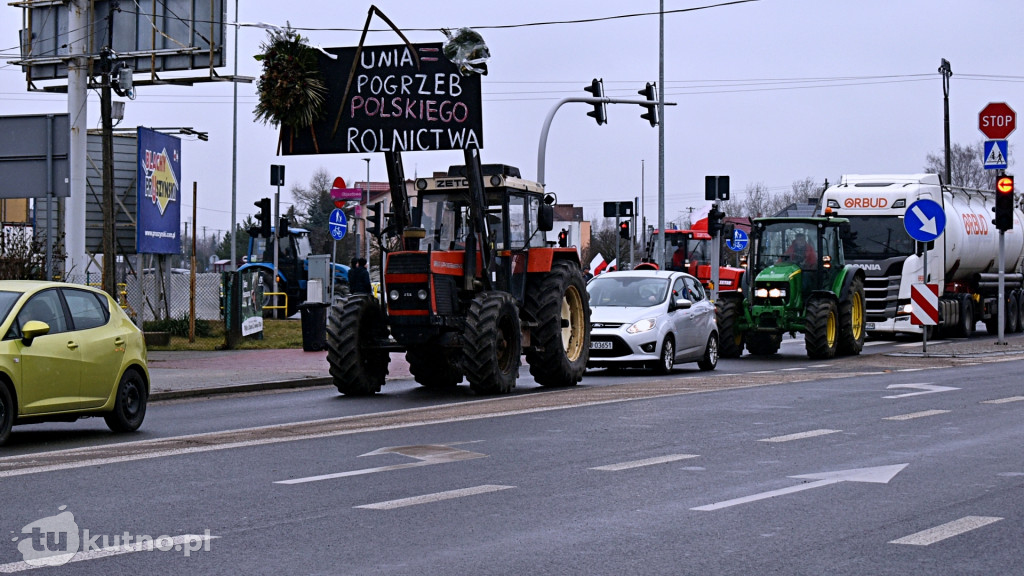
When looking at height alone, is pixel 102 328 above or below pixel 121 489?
above

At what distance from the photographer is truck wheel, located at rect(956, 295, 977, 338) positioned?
3416 cm

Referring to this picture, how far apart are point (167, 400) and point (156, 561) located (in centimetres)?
1146

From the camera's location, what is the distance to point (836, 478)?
9.93 meters

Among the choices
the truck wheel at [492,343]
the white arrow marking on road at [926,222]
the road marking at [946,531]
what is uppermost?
the white arrow marking on road at [926,222]

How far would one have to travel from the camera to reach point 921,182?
105 feet

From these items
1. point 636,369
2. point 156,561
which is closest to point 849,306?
point 636,369

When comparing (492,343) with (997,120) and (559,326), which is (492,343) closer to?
(559,326)

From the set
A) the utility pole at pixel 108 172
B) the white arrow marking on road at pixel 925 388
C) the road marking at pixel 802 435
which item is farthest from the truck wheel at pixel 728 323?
the road marking at pixel 802 435

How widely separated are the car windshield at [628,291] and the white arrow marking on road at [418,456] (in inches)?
433

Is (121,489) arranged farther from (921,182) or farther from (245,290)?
(921,182)

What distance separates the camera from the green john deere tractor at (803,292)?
83.6ft

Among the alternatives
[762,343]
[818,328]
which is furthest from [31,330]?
[762,343]

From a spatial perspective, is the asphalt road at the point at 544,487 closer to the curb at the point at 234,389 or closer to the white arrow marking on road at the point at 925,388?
the white arrow marking on road at the point at 925,388

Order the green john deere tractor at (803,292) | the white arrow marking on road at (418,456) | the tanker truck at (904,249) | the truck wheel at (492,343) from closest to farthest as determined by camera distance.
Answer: the white arrow marking on road at (418,456), the truck wheel at (492,343), the green john deere tractor at (803,292), the tanker truck at (904,249)
